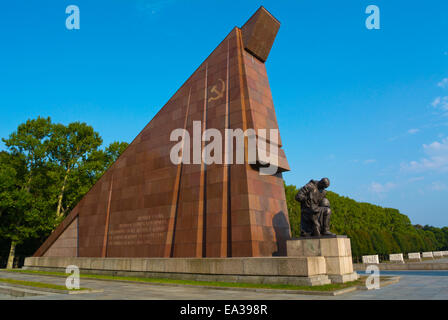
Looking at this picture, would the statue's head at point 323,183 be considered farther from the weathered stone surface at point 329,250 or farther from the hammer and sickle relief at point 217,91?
the hammer and sickle relief at point 217,91

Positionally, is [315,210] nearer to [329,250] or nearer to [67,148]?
[329,250]

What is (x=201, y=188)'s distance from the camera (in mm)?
15344

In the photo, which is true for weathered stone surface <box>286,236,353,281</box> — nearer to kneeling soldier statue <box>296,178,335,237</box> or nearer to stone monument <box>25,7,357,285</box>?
stone monument <box>25,7,357,285</box>

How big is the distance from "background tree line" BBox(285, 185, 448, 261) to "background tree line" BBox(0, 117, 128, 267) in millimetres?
26724

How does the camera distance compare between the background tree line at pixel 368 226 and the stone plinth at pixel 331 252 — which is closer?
the stone plinth at pixel 331 252

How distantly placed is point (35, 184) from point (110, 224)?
67.9 feet

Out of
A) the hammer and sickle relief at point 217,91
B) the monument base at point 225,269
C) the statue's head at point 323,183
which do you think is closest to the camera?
the monument base at point 225,269

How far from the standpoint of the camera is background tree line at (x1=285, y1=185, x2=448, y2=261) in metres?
40.6

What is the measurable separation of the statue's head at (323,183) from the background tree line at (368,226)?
29.8m

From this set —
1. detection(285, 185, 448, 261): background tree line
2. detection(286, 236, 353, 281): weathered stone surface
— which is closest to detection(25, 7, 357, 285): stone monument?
detection(286, 236, 353, 281): weathered stone surface

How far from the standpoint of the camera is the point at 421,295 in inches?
348

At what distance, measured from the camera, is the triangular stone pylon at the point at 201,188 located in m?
14.3

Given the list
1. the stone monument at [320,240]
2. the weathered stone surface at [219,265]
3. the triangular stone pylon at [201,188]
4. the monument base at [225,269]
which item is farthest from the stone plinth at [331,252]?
the triangular stone pylon at [201,188]
